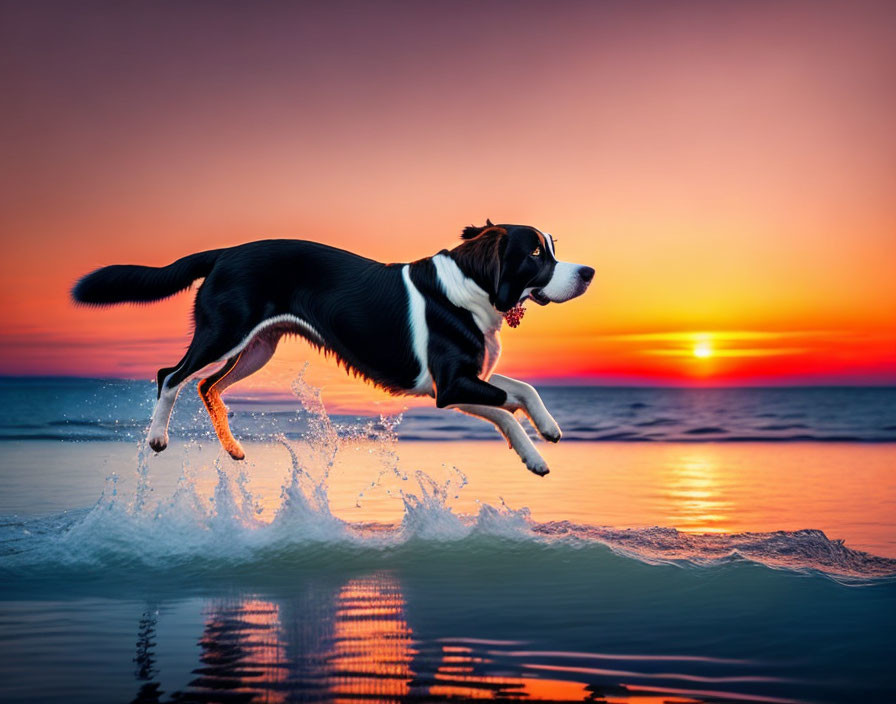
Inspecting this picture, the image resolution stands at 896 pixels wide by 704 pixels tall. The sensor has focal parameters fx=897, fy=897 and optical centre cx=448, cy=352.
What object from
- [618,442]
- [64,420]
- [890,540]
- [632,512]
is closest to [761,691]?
[890,540]

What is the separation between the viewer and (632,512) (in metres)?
7.39

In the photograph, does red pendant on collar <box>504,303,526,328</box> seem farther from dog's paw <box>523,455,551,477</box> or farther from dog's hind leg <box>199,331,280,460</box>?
dog's hind leg <box>199,331,280,460</box>

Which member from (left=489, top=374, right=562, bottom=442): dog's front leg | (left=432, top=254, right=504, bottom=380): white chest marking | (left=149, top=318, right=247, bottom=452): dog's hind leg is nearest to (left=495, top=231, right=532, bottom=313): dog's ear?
(left=432, top=254, right=504, bottom=380): white chest marking

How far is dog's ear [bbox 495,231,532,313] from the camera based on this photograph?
515 centimetres

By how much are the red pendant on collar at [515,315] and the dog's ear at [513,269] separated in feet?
0.33

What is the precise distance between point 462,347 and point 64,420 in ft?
50.9

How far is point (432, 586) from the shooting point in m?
4.79

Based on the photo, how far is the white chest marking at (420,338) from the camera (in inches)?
210

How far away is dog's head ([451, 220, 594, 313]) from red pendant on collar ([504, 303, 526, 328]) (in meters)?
0.05

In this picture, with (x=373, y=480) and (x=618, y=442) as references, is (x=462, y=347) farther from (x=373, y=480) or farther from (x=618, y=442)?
(x=618, y=442)

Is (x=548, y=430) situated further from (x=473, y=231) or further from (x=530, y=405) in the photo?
(x=473, y=231)

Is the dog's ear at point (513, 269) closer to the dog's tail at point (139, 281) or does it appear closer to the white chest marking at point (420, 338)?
the white chest marking at point (420, 338)

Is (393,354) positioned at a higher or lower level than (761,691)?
higher

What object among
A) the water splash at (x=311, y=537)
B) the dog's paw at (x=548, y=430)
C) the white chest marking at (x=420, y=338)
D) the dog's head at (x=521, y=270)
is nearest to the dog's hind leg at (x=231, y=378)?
the water splash at (x=311, y=537)
